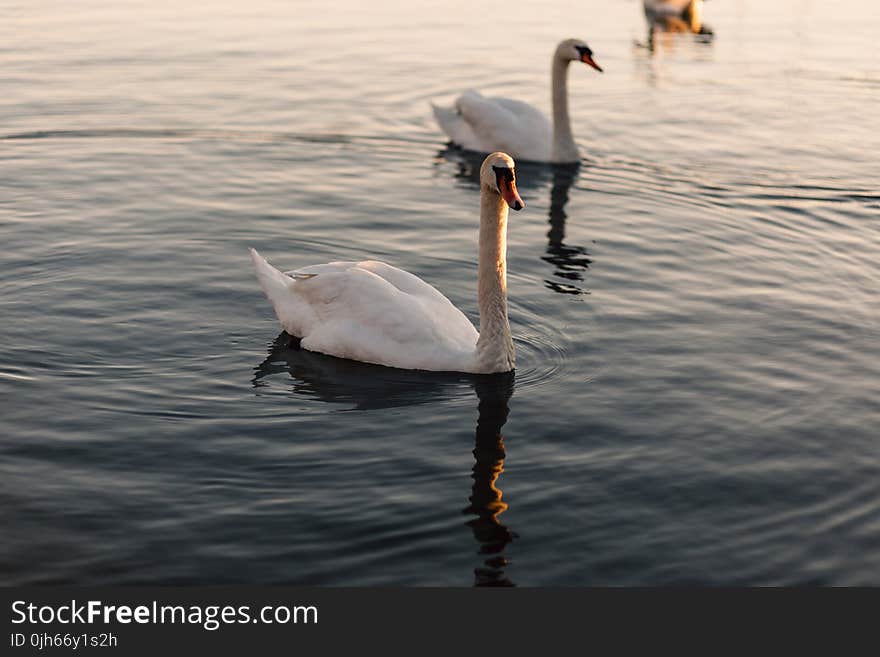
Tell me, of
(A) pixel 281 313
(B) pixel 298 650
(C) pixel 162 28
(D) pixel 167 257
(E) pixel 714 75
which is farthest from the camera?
(C) pixel 162 28

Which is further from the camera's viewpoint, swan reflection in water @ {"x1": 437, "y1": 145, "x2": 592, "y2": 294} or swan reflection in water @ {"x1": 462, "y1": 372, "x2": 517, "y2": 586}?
swan reflection in water @ {"x1": 437, "y1": 145, "x2": 592, "y2": 294}

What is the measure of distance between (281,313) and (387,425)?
266cm

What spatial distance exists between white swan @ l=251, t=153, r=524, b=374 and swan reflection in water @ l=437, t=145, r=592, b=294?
307 centimetres

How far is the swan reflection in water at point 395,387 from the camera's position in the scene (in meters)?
11.6

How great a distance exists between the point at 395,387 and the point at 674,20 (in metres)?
25.8

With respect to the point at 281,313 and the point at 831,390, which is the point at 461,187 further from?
the point at 831,390

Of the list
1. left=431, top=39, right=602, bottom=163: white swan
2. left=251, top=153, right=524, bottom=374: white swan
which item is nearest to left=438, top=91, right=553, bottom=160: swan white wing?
left=431, top=39, right=602, bottom=163: white swan

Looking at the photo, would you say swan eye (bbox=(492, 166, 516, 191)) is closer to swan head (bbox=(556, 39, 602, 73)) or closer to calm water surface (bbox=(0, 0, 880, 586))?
calm water surface (bbox=(0, 0, 880, 586))

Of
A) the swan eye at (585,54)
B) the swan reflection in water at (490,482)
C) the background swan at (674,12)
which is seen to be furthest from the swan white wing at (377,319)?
the background swan at (674,12)

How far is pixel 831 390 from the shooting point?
13.1 meters

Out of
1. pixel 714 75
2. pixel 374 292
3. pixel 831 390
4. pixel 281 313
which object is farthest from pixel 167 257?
pixel 714 75

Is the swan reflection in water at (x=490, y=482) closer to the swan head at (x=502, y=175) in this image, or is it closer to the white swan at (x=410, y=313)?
the white swan at (x=410, y=313)

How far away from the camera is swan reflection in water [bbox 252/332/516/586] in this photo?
11.6m

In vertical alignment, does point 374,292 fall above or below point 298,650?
above
